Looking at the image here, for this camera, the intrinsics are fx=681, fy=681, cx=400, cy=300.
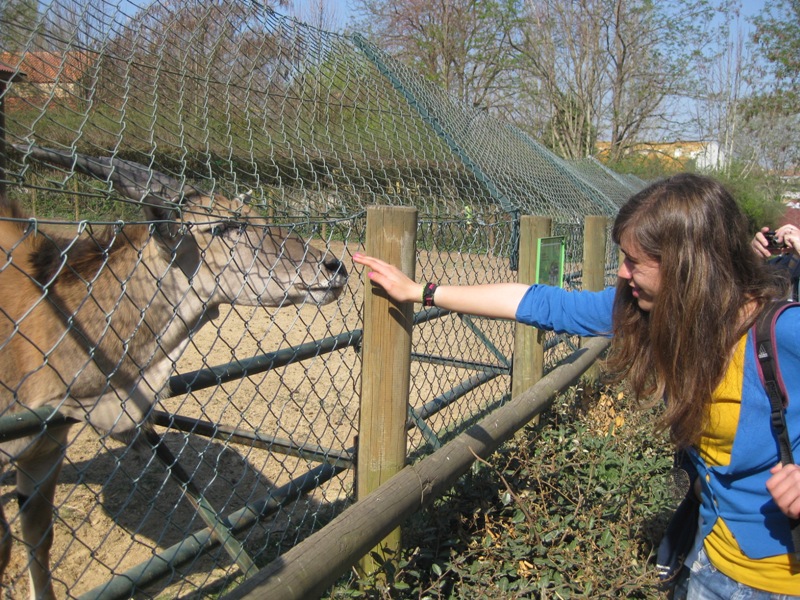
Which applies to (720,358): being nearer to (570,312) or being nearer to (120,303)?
(570,312)

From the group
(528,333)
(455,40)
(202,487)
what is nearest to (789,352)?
(528,333)

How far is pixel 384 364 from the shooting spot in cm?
216

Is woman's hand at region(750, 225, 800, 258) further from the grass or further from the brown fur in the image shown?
the brown fur

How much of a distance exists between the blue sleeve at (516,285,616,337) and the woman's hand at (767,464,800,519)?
0.72 m

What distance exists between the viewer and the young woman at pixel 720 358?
67.7 inches

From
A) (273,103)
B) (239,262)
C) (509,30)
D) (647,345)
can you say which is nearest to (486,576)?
(647,345)

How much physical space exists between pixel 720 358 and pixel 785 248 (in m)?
2.13

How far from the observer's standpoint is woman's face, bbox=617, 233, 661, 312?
182 cm

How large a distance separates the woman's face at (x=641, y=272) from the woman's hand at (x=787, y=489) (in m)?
0.52

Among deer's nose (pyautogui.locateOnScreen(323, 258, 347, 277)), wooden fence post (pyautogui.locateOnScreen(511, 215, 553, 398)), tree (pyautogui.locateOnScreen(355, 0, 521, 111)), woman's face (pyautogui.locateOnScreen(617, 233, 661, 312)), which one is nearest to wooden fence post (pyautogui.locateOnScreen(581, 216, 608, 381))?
wooden fence post (pyautogui.locateOnScreen(511, 215, 553, 398))

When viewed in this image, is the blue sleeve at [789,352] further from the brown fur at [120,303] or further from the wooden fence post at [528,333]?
the wooden fence post at [528,333]

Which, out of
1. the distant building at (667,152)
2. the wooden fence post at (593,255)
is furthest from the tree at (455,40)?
the wooden fence post at (593,255)

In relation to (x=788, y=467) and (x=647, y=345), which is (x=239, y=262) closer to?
(x=647, y=345)

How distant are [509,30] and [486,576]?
75.5 ft
